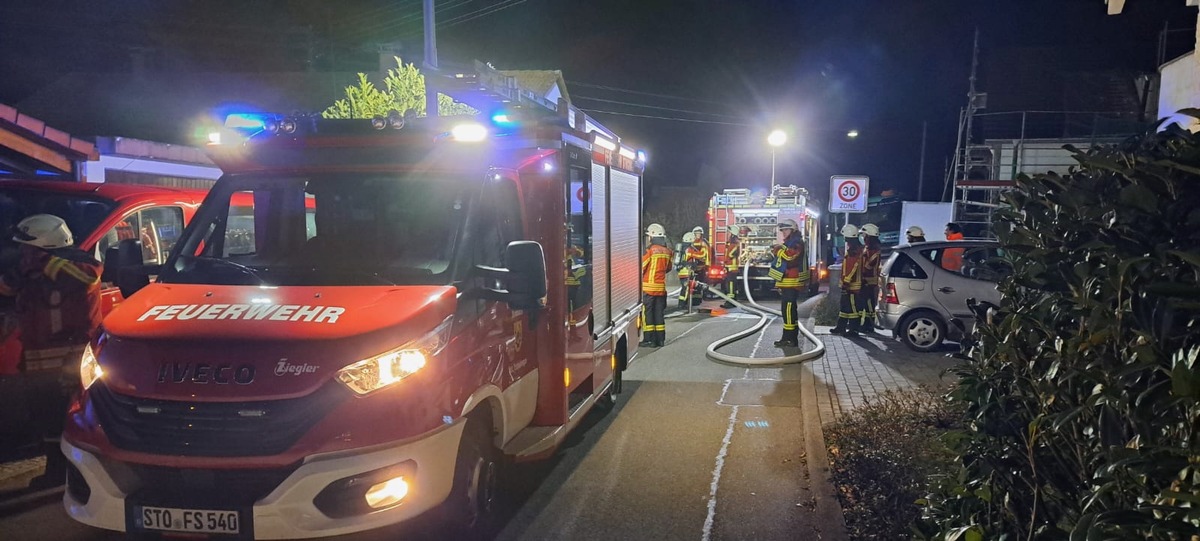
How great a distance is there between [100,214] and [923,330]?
9194 mm

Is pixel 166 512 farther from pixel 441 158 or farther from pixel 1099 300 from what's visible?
pixel 1099 300

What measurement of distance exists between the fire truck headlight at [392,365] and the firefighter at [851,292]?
341 inches

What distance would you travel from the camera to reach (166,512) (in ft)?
10.7

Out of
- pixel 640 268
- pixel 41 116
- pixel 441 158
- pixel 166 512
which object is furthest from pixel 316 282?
pixel 41 116

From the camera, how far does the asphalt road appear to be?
4500 millimetres

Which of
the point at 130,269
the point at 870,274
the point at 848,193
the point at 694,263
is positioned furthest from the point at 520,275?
the point at 848,193

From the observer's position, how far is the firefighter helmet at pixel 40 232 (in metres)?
5.02

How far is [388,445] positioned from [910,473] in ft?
10.2

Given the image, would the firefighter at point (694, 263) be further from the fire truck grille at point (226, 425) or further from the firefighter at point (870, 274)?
the fire truck grille at point (226, 425)

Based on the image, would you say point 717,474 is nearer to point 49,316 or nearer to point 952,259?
point 49,316

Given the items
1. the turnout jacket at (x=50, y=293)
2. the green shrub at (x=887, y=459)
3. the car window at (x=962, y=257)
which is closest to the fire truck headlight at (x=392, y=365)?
the green shrub at (x=887, y=459)

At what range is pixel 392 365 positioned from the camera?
3.50m

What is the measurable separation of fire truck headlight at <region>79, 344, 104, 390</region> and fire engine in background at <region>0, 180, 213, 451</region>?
1.97 m

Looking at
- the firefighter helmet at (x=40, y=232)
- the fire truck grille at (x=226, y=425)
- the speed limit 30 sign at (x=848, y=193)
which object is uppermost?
the speed limit 30 sign at (x=848, y=193)
